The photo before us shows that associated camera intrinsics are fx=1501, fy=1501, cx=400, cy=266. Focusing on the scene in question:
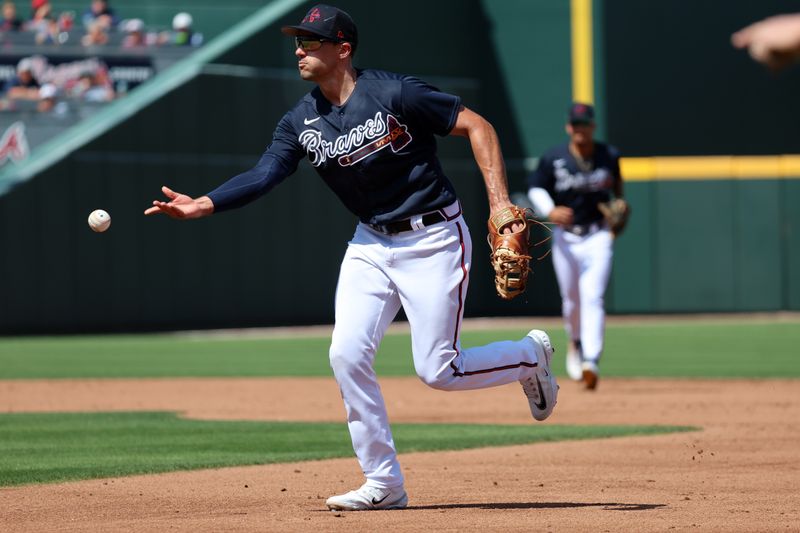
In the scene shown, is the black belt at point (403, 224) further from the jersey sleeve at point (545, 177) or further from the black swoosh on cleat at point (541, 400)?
the jersey sleeve at point (545, 177)

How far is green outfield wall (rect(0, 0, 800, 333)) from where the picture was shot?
21.4 meters

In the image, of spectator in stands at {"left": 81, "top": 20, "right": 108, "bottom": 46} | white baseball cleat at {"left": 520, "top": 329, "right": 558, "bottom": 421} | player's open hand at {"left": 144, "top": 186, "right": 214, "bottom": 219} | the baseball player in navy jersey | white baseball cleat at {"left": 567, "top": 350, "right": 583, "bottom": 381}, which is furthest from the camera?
spectator in stands at {"left": 81, "top": 20, "right": 108, "bottom": 46}

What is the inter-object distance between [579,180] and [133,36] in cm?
1363

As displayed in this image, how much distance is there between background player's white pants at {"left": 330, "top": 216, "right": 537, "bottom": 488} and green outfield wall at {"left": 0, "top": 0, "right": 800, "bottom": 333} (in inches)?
601

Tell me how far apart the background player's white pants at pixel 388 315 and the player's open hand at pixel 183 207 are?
2.10 ft

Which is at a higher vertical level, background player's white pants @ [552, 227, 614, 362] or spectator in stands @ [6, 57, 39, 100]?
spectator in stands @ [6, 57, 39, 100]

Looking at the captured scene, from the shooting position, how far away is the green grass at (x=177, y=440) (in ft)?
26.1

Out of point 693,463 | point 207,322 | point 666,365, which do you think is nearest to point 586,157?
point 666,365

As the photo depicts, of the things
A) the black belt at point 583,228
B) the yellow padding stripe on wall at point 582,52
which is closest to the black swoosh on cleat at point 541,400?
the black belt at point 583,228

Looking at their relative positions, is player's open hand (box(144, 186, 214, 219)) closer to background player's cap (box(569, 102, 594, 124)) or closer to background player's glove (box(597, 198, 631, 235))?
background player's cap (box(569, 102, 594, 124))

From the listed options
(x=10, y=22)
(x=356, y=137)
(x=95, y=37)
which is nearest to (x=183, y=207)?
(x=356, y=137)

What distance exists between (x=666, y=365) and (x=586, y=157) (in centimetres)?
347

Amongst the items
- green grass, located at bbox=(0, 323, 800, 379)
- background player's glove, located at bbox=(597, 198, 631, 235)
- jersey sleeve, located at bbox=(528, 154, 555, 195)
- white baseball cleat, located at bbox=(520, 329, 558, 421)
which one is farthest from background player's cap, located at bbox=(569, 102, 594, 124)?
white baseball cleat, located at bbox=(520, 329, 558, 421)

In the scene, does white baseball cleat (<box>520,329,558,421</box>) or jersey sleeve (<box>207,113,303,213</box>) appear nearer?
jersey sleeve (<box>207,113,303,213</box>)
